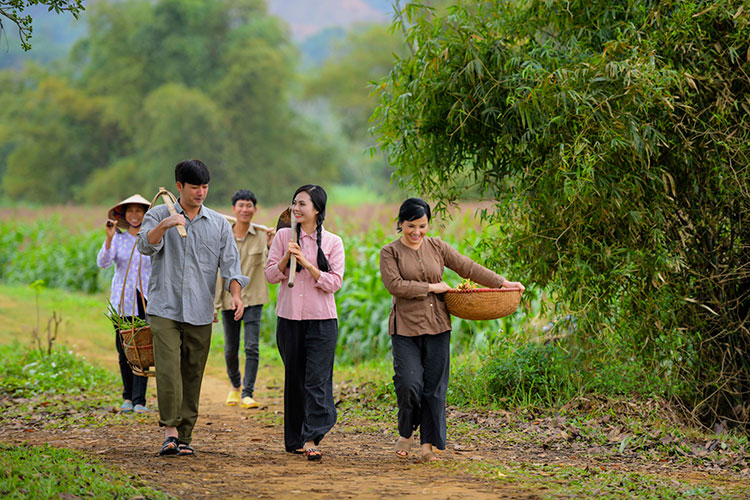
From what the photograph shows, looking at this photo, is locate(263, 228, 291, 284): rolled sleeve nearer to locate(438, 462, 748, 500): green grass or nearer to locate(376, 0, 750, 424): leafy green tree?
locate(438, 462, 748, 500): green grass

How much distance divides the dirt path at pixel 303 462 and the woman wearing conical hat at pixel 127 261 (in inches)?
15.1

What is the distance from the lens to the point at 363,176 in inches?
2392

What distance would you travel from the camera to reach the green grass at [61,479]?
434cm

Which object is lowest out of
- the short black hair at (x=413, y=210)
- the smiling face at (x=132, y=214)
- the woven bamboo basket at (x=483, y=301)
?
the woven bamboo basket at (x=483, y=301)

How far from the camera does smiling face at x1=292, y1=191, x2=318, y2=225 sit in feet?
19.6

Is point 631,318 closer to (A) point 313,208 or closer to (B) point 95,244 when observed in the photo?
(A) point 313,208

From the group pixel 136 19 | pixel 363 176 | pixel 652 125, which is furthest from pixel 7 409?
pixel 363 176

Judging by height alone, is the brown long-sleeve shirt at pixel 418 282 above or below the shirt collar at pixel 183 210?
below

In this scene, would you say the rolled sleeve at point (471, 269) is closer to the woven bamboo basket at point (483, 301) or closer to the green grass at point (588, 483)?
the woven bamboo basket at point (483, 301)

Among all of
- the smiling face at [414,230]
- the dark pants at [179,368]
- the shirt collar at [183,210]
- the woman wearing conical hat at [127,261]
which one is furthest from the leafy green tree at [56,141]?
the smiling face at [414,230]

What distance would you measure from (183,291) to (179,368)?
0.54 m

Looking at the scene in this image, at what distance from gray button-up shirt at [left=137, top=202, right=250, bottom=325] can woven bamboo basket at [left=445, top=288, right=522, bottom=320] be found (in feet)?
5.13

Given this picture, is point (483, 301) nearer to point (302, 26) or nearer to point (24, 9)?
point (24, 9)

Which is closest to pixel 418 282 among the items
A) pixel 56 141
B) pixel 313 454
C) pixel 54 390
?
pixel 313 454
